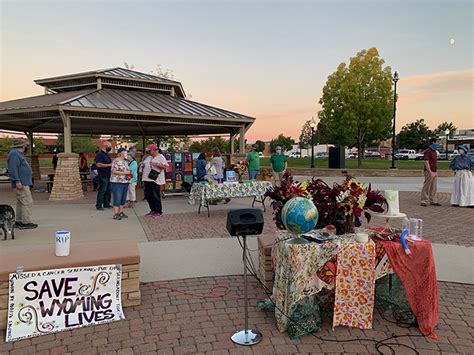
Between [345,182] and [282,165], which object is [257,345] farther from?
[282,165]

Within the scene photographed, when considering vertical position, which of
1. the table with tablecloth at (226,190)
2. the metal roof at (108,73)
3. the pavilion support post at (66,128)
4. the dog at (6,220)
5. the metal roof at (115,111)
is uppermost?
the metal roof at (108,73)

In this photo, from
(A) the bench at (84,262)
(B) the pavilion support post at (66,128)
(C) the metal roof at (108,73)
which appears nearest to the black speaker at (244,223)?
(A) the bench at (84,262)

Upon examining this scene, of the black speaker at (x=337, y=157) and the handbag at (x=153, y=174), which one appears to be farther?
the black speaker at (x=337, y=157)

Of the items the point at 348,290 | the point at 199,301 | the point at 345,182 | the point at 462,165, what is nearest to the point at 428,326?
the point at 348,290

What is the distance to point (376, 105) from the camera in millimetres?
Answer: 27344

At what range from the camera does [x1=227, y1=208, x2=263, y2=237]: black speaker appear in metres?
3.39

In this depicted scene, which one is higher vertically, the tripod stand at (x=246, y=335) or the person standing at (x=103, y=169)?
the person standing at (x=103, y=169)

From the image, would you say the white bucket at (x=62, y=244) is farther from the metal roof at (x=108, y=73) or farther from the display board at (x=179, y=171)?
the metal roof at (x=108, y=73)

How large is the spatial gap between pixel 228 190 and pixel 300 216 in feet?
19.0

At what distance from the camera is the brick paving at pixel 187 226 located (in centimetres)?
718

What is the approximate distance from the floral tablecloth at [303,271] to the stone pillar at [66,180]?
1087 cm

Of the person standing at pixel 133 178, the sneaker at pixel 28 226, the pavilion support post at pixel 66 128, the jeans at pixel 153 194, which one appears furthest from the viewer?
the pavilion support post at pixel 66 128

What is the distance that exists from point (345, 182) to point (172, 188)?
10337 mm

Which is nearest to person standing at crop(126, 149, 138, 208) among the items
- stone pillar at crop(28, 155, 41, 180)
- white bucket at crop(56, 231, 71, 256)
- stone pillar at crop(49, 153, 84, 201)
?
stone pillar at crop(49, 153, 84, 201)
